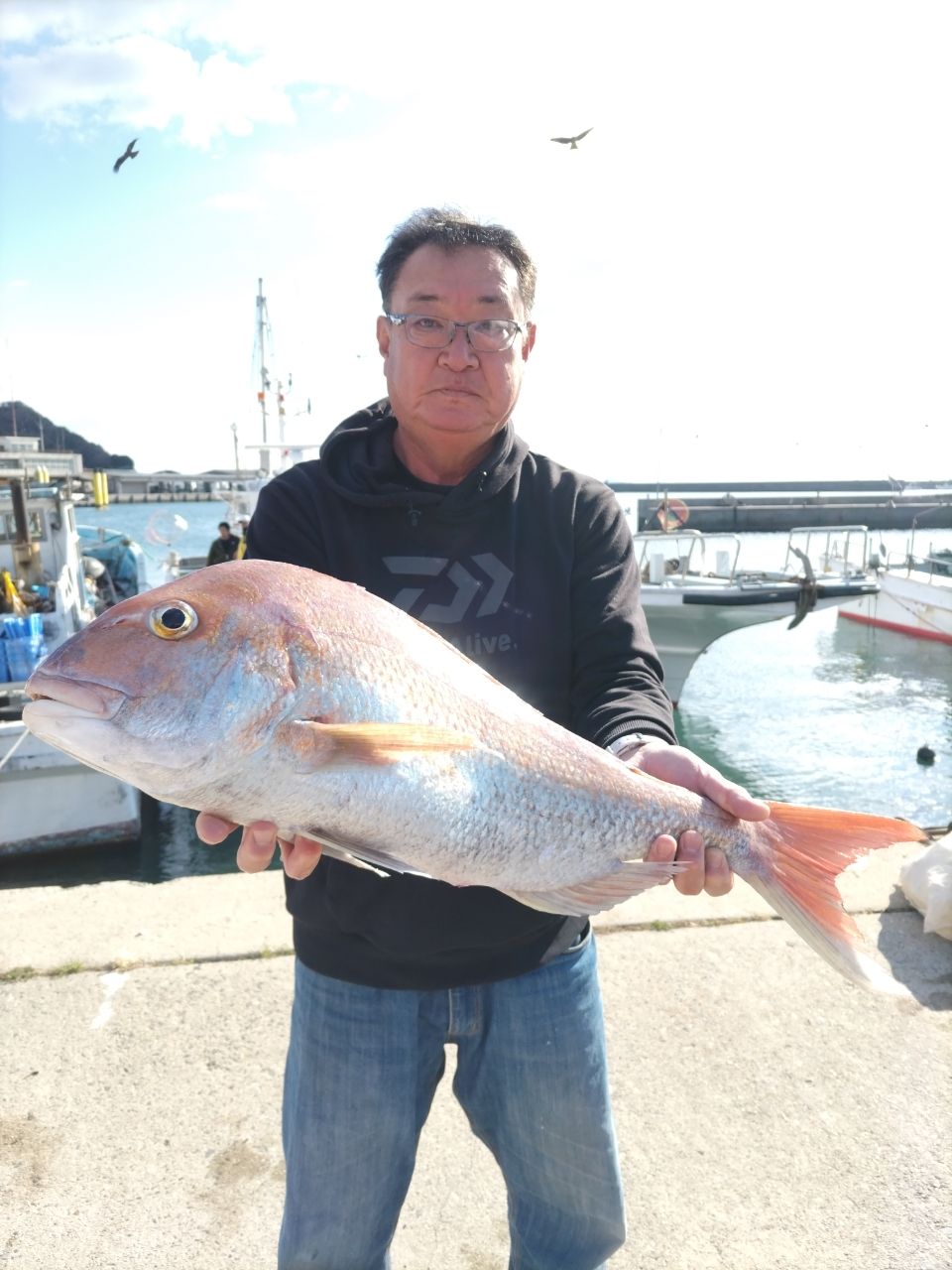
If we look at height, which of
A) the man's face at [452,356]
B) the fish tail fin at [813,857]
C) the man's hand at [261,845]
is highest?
the man's face at [452,356]

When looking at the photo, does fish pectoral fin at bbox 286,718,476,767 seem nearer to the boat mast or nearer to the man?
the man

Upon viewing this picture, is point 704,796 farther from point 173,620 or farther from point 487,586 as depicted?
point 173,620

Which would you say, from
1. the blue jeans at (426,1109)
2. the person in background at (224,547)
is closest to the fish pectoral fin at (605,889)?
the blue jeans at (426,1109)

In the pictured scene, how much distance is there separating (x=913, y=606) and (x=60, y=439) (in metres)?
110

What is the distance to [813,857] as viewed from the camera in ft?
6.56

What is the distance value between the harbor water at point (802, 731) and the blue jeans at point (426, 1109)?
763 centimetres

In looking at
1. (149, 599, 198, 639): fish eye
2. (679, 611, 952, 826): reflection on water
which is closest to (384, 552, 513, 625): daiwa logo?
(149, 599, 198, 639): fish eye

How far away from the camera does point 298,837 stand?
166cm

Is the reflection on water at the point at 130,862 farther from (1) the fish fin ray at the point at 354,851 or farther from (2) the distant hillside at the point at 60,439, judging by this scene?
(2) the distant hillside at the point at 60,439

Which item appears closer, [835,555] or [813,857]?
[813,857]

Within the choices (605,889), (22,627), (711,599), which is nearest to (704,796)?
(605,889)

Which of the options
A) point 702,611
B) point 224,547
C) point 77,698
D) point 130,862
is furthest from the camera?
point 702,611

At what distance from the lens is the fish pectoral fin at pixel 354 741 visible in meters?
1.56

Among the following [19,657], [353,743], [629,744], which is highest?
[353,743]
